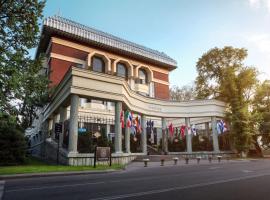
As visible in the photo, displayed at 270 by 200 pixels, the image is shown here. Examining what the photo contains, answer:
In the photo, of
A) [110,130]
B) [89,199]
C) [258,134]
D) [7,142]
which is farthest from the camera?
[258,134]

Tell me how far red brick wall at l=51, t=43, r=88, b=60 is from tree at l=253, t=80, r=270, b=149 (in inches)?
1059


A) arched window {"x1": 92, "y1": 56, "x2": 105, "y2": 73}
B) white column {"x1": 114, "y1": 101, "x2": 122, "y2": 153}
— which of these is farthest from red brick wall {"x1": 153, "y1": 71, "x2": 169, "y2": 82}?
white column {"x1": 114, "y1": 101, "x2": 122, "y2": 153}

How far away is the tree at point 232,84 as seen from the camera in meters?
32.9

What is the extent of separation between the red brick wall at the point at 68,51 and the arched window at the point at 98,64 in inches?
69.8

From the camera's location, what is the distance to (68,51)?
32250 millimetres

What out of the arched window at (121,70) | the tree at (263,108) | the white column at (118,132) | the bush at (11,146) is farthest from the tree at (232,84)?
the bush at (11,146)

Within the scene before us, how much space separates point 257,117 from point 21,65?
31837mm

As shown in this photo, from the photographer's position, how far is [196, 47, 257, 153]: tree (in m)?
32.9

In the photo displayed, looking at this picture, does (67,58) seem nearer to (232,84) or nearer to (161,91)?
(161,91)

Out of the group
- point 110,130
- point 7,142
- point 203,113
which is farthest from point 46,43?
point 203,113

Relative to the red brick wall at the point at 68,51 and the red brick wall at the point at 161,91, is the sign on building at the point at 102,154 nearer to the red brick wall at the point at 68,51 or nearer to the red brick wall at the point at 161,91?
the red brick wall at the point at 68,51

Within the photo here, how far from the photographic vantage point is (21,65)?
15031mm

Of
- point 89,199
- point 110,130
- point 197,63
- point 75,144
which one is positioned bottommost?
point 89,199

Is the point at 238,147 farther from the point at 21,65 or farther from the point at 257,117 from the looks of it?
the point at 21,65
